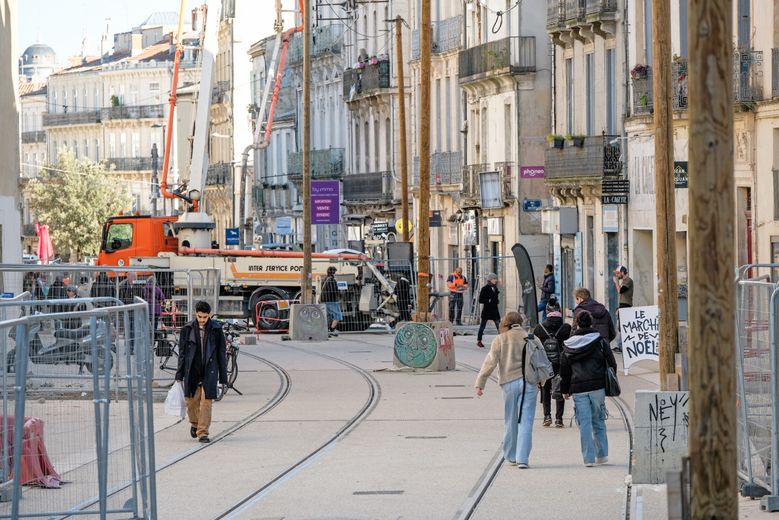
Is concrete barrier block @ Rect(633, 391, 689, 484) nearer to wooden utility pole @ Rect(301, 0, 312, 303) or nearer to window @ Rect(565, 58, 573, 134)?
wooden utility pole @ Rect(301, 0, 312, 303)

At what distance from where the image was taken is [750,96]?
34.3 meters

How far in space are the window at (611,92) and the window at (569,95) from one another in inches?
147

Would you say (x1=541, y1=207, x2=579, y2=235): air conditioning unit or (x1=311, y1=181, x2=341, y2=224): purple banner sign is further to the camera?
(x1=311, y1=181, x2=341, y2=224): purple banner sign

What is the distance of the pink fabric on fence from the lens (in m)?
10.5

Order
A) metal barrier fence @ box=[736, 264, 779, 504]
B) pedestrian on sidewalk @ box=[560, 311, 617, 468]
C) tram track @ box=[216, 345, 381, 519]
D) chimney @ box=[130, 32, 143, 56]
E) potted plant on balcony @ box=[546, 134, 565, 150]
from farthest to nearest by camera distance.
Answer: chimney @ box=[130, 32, 143, 56], potted plant on balcony @ box=[546, 134, 565, 150], pedestrian on sidewalk @ box=[560, 311, 617, 468], tram track @ box=[216, 345, 381, 519], metal barrier fence @ box=[736, 264, 779, 504]

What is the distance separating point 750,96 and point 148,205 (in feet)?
332

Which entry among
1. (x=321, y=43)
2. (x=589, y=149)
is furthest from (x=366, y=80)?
(x=589, y=149)

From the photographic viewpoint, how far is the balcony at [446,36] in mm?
62756

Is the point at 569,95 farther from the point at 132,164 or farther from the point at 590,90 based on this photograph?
the point at 132,164

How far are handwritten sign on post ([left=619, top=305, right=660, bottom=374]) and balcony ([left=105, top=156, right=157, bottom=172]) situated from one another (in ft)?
363

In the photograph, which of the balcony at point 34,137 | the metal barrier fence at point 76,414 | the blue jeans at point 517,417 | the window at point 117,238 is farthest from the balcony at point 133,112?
the metal barrier fence at point 76,414

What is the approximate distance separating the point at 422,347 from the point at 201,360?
1119 centimetres

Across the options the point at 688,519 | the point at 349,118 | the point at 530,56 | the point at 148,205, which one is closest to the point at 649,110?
the point at 530,56

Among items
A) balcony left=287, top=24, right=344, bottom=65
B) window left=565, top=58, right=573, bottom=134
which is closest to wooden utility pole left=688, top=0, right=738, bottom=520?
window left=565, top=58, right=573, bottom=134
